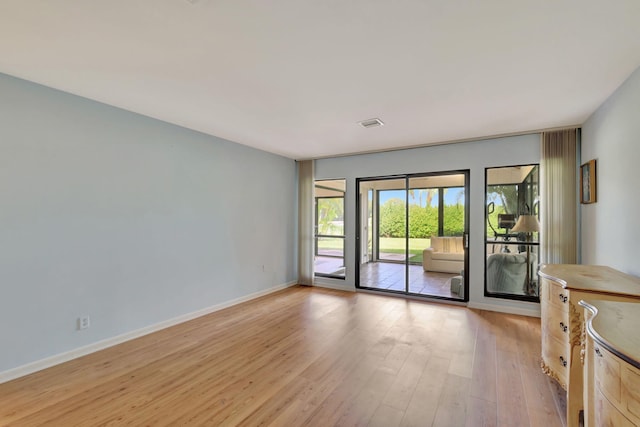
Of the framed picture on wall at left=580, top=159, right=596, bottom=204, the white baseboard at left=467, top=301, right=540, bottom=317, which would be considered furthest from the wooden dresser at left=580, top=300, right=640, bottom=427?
the white baseboard at left=467, top=301, right=540, bottom=317

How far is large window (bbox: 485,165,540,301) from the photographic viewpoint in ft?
13.9

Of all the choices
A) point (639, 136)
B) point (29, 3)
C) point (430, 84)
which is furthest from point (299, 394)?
point (639, 136)

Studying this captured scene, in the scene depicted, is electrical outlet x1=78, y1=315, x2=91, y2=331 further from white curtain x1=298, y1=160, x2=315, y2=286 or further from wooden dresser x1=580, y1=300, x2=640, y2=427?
wooden dresser x1=580, y1=300, x2=640, y2=427

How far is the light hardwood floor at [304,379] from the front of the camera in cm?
206

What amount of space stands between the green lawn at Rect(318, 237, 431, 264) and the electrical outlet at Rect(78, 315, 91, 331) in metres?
4.02

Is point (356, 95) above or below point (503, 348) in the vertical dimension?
above

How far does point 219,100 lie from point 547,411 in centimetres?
389

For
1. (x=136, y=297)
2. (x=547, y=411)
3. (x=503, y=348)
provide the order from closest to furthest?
(x=547, y=411), (x=503, y=348), (x=136, y=297)

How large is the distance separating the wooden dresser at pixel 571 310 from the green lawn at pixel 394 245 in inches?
108

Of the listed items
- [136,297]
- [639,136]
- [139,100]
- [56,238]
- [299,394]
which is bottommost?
[299,394]

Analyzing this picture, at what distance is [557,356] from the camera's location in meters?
2.38

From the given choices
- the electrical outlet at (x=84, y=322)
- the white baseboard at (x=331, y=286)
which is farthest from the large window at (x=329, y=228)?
the electrical outlet at (x=84, y=322)

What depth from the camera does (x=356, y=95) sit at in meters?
2.87

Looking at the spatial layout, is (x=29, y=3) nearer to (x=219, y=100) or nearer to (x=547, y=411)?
(x=219, y=100)
